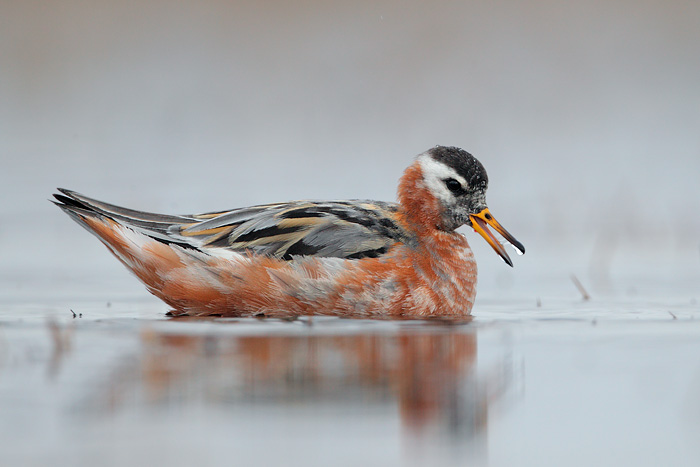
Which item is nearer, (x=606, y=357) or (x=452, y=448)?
(x=452, y=448)

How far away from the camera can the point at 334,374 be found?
5.63 m

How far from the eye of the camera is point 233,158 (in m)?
15.5

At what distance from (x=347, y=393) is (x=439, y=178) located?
4.24m

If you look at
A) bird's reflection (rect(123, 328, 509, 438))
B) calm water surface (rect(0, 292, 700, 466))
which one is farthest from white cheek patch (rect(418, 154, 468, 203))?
bird's reflection (rect(123, 328, 509, 438))

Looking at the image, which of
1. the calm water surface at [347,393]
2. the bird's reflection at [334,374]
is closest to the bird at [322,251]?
the calm water surface at [347,393]

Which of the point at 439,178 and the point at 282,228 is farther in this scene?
the point at 439,178

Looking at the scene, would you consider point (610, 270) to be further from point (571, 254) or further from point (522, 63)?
point (522, 63)

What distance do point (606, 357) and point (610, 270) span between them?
199 inches

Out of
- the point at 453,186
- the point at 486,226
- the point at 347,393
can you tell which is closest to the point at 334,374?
Answer: the point at 347,393

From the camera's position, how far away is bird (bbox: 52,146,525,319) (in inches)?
333

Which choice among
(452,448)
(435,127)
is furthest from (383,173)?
(452,448)

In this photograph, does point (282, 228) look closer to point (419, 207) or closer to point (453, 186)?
point (419, 207)

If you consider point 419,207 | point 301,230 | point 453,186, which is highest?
point 453,186

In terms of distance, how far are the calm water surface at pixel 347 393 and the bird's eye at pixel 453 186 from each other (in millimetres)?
1708
